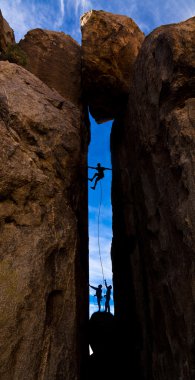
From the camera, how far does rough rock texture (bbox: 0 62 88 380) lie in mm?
6641

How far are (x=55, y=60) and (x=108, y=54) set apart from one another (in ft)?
8.83

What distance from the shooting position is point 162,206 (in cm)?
1020

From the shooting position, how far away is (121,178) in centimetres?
1592

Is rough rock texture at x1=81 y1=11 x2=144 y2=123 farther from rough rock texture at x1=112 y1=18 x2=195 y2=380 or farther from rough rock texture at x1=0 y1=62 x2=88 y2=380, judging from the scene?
rough rock texture at x1=0 y1=62 x2=88 y2=380

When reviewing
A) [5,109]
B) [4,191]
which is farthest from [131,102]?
[4,191]

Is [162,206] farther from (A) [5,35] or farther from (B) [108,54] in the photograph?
(A) [5,35]

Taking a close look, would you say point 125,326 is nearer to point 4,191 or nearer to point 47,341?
point 47,341

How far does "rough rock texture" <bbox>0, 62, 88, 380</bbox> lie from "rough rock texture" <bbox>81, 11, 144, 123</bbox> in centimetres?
545

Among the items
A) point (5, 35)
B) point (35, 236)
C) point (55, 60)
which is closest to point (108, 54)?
point (55, 60)

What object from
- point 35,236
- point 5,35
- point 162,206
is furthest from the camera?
point 5,35

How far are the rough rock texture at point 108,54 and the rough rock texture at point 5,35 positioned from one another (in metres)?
3.58

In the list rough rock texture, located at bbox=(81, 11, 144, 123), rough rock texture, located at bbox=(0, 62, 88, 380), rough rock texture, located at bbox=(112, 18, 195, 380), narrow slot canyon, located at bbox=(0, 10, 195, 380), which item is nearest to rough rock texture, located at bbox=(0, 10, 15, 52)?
narrow slot canyon, located at bbox=(0, 10, 195, 380)

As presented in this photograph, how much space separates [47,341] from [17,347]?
3.12 feet

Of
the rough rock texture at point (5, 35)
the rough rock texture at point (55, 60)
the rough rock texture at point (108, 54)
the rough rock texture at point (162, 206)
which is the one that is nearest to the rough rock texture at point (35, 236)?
the rough rock texture at point (5, 35)
